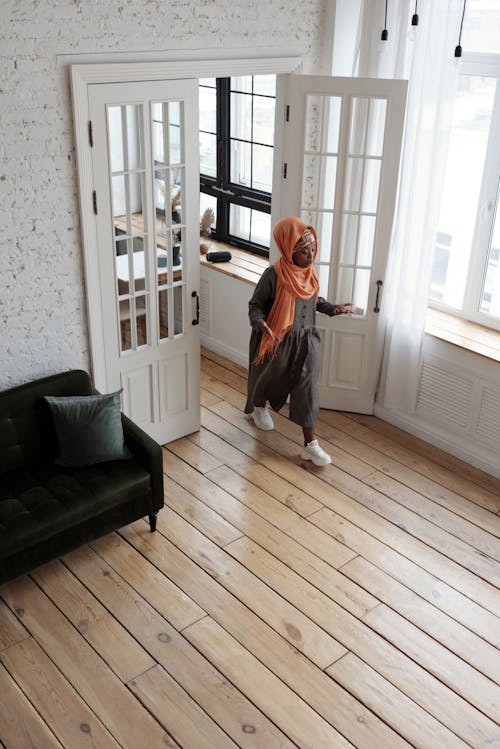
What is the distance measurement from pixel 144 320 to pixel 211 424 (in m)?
0.99

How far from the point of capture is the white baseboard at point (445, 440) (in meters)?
4.68

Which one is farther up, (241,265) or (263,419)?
(241,265)

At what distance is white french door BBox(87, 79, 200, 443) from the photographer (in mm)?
3939

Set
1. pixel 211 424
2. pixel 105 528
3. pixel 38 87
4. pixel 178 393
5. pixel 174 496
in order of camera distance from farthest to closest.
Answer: pixel 211 424 < pixel 178 393 < pixel 174 496 < pixel 105 528 < pixel 38 87

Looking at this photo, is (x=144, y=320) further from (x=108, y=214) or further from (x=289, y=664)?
(x=289, y=664)

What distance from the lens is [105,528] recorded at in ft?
12.4

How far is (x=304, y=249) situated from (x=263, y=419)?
4.30 feet

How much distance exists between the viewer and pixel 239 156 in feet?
19.7

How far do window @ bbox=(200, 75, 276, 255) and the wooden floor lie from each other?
85.8 inches

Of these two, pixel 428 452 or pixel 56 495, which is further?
pixel 428 452

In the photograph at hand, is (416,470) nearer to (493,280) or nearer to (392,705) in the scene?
(493,280)

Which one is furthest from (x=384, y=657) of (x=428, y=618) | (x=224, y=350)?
(x=224, y=350)

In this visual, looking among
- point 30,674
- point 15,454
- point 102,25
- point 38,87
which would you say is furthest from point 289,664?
point 102,25

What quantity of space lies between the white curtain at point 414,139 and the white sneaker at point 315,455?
0.78 m
